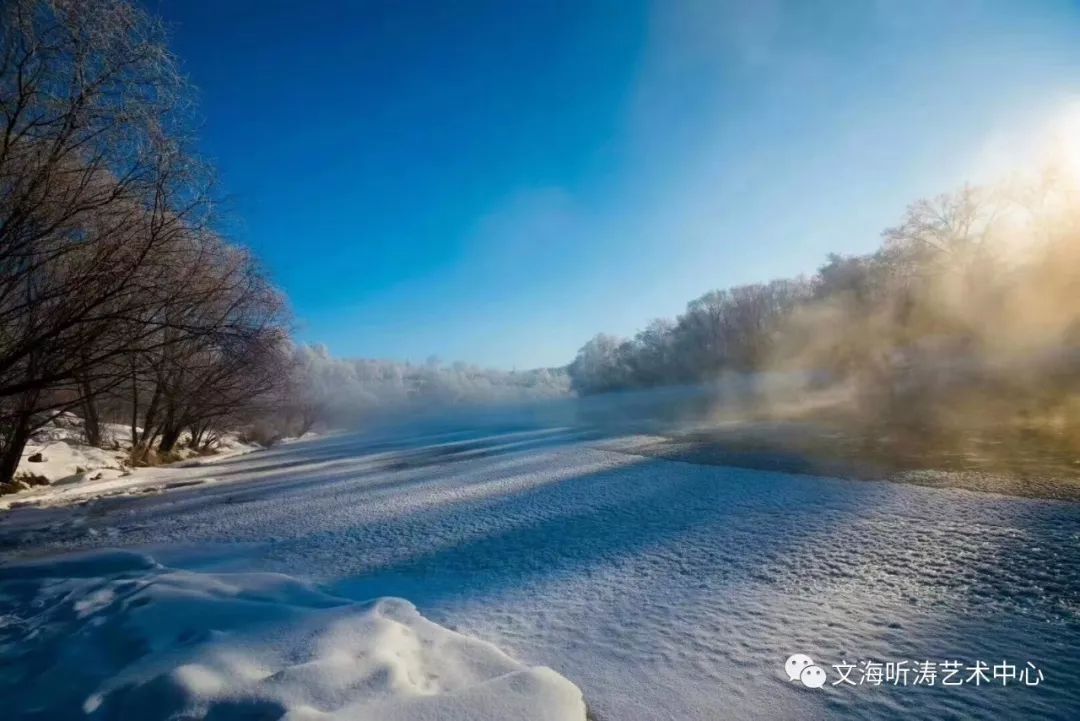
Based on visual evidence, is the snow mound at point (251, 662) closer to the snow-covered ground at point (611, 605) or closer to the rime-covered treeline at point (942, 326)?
the snow-covered ground at point (611, 605)

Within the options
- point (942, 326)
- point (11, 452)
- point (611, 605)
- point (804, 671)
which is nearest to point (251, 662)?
point (611, 605)

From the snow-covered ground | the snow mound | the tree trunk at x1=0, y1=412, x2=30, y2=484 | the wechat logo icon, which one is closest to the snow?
the tree trunk at x1=0, y1=412, x2=30, y2=484

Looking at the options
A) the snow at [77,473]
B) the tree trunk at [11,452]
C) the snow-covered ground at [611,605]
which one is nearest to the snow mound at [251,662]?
the snow-covered ground at [611,605]

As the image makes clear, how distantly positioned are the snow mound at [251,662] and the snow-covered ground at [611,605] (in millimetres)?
20

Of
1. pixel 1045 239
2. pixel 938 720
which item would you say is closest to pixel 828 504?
pixel 938 720

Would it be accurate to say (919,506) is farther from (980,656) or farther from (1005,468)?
(980,656)

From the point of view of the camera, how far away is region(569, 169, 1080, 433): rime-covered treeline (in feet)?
66.1

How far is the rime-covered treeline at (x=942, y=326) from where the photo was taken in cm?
2016

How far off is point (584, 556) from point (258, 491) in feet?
33.8

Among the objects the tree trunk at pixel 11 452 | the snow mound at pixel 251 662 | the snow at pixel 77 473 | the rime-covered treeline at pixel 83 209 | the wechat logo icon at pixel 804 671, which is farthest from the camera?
the tree trunk at pixel 11 452

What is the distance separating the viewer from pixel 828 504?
6.32m

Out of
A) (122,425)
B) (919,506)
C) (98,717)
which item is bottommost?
(919,506)

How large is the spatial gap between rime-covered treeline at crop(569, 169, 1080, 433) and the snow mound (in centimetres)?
1397

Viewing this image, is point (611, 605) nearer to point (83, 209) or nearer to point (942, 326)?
point (83, 209)
